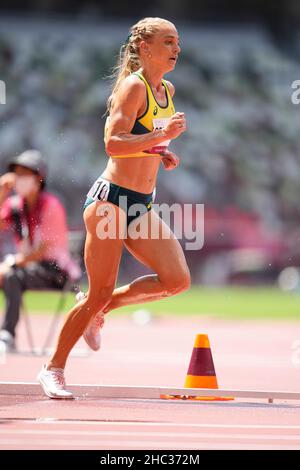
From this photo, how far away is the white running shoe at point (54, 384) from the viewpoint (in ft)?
31.2

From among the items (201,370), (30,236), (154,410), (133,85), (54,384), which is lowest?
(154,410)

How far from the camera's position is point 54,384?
954cm

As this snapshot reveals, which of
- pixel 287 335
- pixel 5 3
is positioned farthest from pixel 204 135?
pixel 287 335

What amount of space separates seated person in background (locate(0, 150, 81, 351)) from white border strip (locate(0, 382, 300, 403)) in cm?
444

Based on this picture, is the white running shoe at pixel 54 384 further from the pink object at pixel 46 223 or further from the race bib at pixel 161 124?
the pink object at pixel 46 223

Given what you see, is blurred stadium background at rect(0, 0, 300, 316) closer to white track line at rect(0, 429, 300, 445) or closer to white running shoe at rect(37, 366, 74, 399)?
white running shoe at rect(37, 366, 74, 399)

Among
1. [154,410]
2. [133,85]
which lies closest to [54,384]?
[154,410]

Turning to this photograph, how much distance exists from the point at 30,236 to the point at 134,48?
5229 millimetres

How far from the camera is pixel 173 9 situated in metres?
52.2

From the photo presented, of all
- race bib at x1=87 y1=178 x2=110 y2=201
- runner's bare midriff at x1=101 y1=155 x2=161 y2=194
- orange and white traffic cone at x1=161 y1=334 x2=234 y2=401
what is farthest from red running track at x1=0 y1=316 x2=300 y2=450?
runner's bare midriff at x1=101 y1=155 x2=161 y2=194

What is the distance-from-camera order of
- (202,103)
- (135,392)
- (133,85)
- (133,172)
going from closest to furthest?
(133,85) → (133,172) → (135,392) → (202,103)

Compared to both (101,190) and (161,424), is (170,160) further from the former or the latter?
(161,424)

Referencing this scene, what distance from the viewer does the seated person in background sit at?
14.4 metres

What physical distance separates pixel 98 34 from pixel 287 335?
34.9 m
